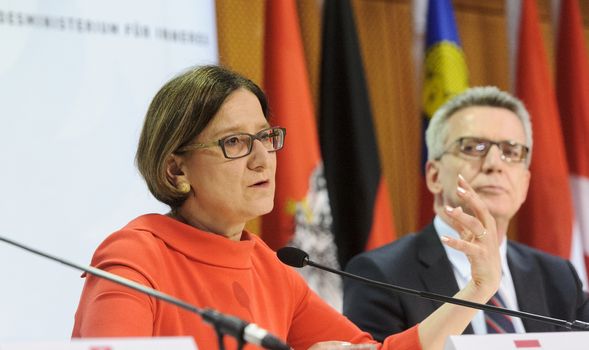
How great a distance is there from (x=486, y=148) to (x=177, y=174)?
1.37m

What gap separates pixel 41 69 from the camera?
10.6 ft

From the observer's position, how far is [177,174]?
2.13 m

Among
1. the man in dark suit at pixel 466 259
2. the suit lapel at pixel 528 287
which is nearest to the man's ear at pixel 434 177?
the man in dark suit at pixel 466 259

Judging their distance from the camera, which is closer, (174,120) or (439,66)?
Answer: (174,120)

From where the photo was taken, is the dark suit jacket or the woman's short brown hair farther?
the dark suit jacket

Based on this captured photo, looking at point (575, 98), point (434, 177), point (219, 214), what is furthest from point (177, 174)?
point (575, 98)

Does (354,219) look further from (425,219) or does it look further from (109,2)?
(109,2)

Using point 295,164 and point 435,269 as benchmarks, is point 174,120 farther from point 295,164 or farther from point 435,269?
point 295,164

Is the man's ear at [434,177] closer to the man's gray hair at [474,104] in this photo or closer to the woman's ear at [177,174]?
the man's gray hair at [474,104]

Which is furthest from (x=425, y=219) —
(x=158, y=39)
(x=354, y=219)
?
(x=158, y=39)

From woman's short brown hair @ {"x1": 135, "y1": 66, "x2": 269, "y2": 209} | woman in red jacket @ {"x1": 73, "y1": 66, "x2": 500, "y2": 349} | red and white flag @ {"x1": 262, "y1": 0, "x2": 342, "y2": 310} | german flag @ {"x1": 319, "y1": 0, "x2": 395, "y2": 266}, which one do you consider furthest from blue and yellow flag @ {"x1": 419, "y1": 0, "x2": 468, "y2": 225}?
woman's short brown hair @ {"x1": 135, "y1": 66, "x2": 269, "y2": 209}

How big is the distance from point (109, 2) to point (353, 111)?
123 centimetres

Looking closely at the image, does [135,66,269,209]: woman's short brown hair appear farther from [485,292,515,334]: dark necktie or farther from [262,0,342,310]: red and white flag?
[262,0,342,310]: red and white flag

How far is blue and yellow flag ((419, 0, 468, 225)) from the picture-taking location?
4.23 m
